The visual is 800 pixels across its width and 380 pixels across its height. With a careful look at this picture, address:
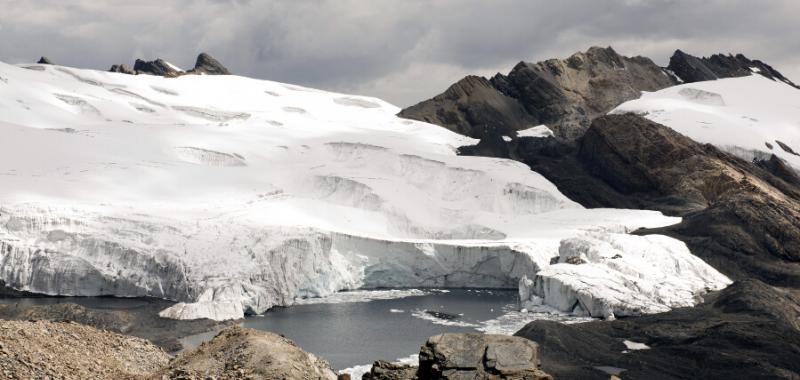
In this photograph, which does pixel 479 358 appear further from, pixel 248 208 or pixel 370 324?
pixel 248 208

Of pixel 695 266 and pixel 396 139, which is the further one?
pixel 396 139

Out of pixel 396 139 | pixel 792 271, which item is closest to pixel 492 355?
pixel 792 271

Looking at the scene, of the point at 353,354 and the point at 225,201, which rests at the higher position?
the point at 225,201

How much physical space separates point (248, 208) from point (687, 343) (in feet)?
98.1

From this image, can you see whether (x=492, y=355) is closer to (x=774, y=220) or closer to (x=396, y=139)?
(x=774, y=220)

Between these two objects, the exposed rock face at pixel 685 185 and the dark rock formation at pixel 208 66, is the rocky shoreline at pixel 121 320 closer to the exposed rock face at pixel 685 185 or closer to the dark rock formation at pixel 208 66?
the exposed rock face at pixel 685 185

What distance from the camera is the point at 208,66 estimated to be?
4437 inches

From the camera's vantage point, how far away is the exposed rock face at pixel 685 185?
52.4 metres

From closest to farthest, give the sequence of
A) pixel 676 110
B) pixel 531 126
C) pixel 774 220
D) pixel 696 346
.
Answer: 1. pixel 696 346
2. pixel 774 220
3. pixel 676 110
4. pixel 531 126

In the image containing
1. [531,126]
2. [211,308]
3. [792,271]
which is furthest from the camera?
[531,126]

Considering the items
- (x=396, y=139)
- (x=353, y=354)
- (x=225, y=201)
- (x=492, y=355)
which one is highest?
(x=396, y=139)

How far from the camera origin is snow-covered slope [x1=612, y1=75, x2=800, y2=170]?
248 ft

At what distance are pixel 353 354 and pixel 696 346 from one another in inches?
538

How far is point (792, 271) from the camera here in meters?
49.8
